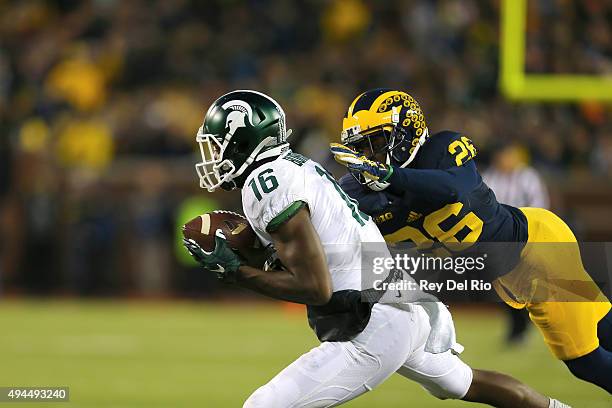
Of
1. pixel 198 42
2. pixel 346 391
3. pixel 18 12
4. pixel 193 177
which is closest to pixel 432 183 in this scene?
pixel 346 391

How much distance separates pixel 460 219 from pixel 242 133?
1.17m

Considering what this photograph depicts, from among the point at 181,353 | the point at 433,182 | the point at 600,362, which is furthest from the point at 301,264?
the point at 181,353

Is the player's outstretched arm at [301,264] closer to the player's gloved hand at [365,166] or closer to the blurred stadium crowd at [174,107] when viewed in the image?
the player's gloved hand at [365,166]

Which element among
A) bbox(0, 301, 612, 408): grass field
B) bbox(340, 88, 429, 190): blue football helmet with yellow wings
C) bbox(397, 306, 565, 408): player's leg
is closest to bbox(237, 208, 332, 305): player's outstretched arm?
bbox(397, 306, 565, 408): player's leg

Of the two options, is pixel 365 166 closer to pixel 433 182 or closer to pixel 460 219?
pixel 433 182

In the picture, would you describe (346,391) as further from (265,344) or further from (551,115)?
(551,115)

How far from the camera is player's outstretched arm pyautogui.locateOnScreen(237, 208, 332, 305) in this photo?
12.5 ft

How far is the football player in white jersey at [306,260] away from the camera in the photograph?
3.84 meters

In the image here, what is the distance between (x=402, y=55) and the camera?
42.6ft

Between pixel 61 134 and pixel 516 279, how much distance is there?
9.29 m

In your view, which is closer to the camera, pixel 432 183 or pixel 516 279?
pixel 432 183

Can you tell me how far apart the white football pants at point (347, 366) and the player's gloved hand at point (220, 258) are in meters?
0.40

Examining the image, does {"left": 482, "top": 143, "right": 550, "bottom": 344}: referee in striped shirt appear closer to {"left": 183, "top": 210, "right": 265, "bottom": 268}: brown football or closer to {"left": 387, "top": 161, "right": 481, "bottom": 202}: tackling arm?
{"left": 387, "top": 161, "right": 481, "bottom": 202}: tackling arm

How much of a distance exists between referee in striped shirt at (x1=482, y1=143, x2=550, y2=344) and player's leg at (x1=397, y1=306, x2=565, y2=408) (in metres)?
3.95
